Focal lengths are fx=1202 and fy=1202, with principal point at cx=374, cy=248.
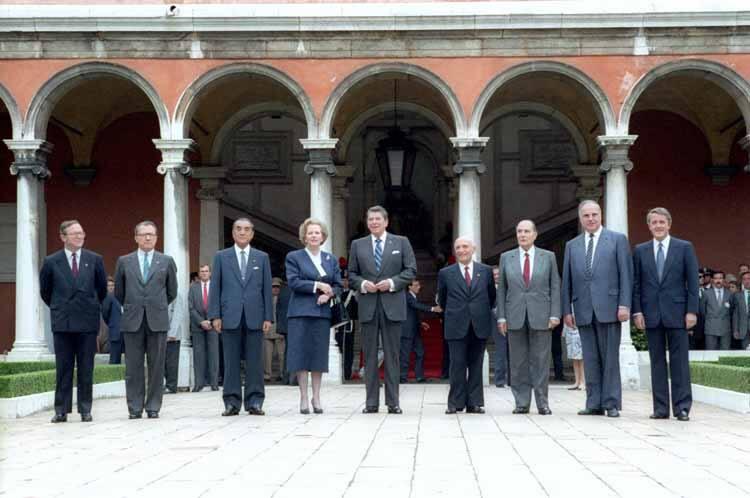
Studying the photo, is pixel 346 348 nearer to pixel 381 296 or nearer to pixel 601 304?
pixel 381 296

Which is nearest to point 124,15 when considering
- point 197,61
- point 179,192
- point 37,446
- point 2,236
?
point 197,61

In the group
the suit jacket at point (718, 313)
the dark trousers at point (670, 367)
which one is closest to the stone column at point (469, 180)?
the suit jacket at point (718, 313)

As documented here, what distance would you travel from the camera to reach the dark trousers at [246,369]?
35.3ft

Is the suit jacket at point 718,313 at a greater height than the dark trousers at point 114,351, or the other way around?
the suit jacket at point 718,313

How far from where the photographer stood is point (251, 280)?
11.0 metres

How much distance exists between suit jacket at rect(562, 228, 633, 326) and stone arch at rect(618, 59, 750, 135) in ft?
24.7

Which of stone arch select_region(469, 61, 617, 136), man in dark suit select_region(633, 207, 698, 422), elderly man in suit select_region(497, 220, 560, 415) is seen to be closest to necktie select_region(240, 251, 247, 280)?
elderly man in suit select_region(497, 220, 560, 415)

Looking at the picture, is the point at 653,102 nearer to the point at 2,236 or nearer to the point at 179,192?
the point at 179,192

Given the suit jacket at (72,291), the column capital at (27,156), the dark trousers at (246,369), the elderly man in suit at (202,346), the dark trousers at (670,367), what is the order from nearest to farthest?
the dark trousers at (670,367) < the suit jacket at (72,291) < the dark trousers at (246,369) < the elderly man in suit at (202,346) < the column capital at (27,156)

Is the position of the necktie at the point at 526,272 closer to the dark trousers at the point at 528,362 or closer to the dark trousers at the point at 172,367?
the dark trousers at the point at 528,362

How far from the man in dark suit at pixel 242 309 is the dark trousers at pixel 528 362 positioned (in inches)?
89.3

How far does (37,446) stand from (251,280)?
3387mm

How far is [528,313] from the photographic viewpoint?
10922 mm

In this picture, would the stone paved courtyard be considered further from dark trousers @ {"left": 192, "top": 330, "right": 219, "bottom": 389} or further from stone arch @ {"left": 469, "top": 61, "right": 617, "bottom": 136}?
stone arch @ {"left": 469, "top": 61, "right": 617, "bottom": 136}
